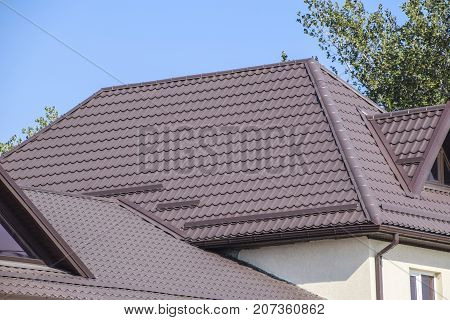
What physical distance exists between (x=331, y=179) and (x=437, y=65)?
18.3m

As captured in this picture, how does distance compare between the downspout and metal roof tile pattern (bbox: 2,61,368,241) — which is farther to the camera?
metal roof tile pattern (bbox: 2,61,368,241)

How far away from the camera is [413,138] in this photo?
22.8m

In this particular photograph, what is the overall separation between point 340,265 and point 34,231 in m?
5.57

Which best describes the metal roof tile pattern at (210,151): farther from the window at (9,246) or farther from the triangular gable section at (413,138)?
the window at (9,246)

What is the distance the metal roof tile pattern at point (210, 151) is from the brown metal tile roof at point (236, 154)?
23 mm

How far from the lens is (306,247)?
20766 mm

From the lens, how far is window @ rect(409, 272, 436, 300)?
69.8ft

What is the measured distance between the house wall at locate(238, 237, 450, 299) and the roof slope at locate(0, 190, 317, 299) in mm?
335

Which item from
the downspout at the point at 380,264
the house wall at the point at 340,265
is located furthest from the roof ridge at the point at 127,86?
the downspout at the point at 380,264

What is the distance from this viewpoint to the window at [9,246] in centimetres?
1658

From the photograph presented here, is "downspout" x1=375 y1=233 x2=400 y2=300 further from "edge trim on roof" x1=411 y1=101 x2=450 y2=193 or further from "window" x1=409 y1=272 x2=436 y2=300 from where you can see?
"edge trim on roof" x1=411 y1=101 x2=450 y2=193

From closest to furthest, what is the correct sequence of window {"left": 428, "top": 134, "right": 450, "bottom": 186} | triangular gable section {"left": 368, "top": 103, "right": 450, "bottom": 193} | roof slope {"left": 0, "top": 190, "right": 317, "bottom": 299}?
roof slope {"left": 0, "top": 190, "right": 317, "bottom": 299}, triangular gable section {"left": 368, "top": 103, "right": 450, "bottom": 193}, window {"left": 428, "top": 134, "right": 450, "bottom": 186}

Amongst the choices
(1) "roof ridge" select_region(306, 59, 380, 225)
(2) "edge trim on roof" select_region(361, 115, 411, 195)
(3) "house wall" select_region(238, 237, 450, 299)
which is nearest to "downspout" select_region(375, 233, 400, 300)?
(3) "house wall" select_region(238, 237, 450, 299)
